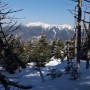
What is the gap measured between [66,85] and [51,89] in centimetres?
65

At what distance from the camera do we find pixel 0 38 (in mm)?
5871

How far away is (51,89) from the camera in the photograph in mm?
12242

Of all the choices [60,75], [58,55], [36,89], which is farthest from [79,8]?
[58,55]

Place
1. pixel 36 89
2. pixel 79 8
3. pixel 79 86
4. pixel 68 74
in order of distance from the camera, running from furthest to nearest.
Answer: pixel 79 8
pixel 68 74
pixel 36 89
pixel 79 86

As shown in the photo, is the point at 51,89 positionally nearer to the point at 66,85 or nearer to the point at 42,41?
the point at 66,85

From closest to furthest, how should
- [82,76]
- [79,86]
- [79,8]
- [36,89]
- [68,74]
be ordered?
1. [79,86]
2. [36,89]
3. [82,76]
4. [68,74]
5. [79,8]

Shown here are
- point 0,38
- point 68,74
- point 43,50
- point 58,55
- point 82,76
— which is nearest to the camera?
point 0,38

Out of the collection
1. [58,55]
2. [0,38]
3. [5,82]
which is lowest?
[58,55]

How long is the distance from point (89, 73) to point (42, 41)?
3552 cm

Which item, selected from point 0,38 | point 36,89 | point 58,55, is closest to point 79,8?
point 36,89

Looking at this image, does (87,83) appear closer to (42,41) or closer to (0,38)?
(0,38)

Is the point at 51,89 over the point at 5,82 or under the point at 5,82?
under

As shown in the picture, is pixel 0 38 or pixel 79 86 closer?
pixel 0 38

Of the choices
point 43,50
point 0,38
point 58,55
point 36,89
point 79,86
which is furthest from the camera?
point 58,55
